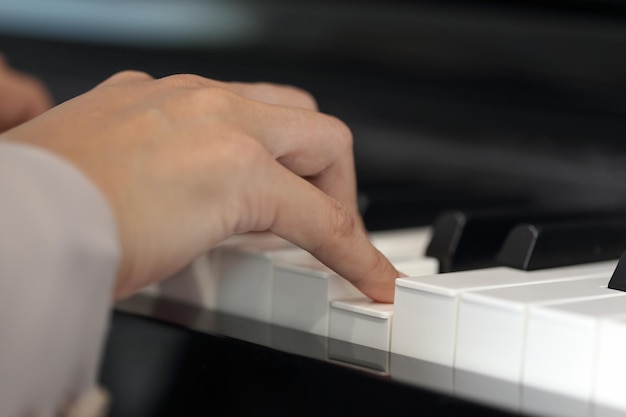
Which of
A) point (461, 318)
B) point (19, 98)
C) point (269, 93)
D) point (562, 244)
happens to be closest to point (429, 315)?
point (461, 318)

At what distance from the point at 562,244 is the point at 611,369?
28cm

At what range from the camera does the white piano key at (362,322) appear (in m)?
0.82

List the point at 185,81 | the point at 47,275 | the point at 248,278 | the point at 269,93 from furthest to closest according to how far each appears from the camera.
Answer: the point at 269,93, the point at 248,278, the point at 185,81, the point at 47,275

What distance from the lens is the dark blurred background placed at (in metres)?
1.21

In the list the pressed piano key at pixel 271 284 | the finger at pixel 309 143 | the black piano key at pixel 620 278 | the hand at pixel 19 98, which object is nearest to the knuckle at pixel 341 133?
the finger at pixel 309 143

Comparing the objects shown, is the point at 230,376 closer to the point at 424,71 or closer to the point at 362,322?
the point at 362,322

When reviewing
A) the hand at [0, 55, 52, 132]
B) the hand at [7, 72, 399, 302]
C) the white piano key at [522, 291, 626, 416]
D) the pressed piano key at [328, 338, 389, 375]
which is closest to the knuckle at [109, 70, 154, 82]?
the hand at [7, 72, 399, 302]

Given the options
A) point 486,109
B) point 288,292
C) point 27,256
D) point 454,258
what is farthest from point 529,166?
point 27,256

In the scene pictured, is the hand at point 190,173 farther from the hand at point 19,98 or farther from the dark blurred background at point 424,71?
the hand at point 19,98

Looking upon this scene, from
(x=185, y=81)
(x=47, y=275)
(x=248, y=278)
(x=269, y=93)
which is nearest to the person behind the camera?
(x=47, y=275)

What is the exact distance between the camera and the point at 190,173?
70 cm

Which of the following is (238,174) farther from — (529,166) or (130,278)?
(529,166)

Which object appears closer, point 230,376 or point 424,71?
point 230,376

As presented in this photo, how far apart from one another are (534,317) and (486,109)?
0.61m
